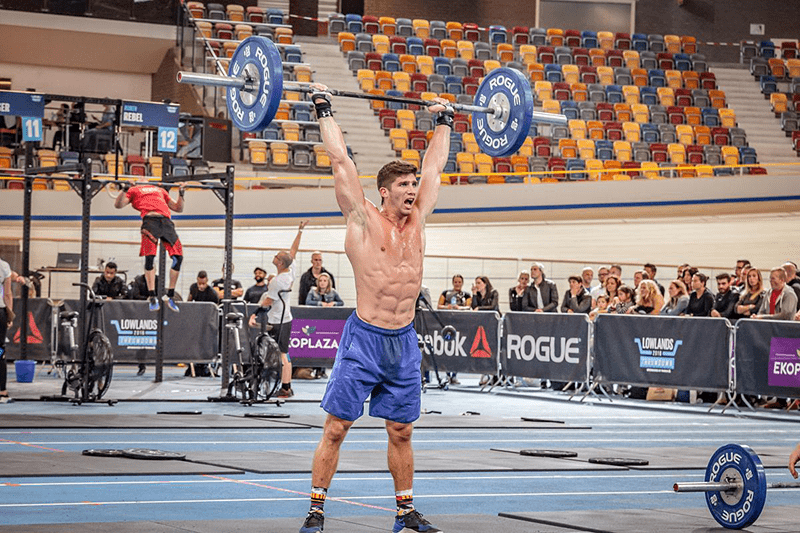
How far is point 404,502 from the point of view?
5312mm

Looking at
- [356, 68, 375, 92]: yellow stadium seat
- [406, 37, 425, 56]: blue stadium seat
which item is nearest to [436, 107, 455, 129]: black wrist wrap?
[356, 68, 375, 92]: yellow stadium seat

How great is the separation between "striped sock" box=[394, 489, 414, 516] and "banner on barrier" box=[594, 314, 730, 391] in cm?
851

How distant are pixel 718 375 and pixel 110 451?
762 cm

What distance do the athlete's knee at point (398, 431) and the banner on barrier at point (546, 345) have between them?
9.10 meters

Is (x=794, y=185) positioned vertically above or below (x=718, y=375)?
above

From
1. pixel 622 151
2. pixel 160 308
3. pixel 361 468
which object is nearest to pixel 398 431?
pixel 361 468

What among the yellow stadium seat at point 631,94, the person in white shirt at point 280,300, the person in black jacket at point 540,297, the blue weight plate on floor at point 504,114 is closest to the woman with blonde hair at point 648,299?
the person in black jacket at point 540,297

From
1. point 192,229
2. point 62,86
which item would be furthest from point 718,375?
point 62,86

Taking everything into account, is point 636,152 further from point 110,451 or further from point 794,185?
point 110,451

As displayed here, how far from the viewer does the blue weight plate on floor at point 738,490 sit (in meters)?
5.45

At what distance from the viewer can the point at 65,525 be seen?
5.38 meters

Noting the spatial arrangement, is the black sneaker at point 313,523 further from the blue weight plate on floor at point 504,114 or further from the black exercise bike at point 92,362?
the black exercise bike at point 92,362

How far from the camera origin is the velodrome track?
5.89 metres

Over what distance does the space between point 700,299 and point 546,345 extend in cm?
203
